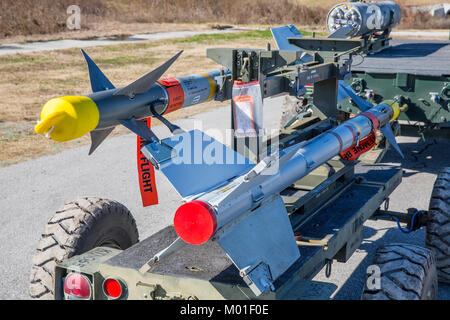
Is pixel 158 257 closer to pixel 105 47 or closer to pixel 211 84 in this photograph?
pixel 211 84

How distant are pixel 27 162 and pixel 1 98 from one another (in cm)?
580

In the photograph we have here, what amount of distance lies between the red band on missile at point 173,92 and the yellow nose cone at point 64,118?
3.31ft

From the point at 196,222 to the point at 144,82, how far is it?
Answer: 119 cm

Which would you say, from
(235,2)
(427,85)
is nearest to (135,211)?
(427,85)

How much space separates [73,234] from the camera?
425 centimetres

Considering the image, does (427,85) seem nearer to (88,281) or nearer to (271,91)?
(271,91)

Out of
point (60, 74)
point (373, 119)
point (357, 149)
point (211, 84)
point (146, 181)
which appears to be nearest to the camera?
point (146, 181)

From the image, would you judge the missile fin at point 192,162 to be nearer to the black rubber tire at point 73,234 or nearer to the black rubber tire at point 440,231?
the black rubber tire at point 73,234

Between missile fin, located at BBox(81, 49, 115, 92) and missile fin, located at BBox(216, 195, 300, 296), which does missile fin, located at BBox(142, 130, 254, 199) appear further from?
missile fin, located at BBox(81, 49, 115, 92)

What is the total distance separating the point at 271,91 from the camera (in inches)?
182

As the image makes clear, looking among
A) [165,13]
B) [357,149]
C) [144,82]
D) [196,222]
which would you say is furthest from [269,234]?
[165,13]

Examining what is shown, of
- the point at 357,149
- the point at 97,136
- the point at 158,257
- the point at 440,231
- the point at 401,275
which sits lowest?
the point at 440,231

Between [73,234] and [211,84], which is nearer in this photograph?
[73,234]

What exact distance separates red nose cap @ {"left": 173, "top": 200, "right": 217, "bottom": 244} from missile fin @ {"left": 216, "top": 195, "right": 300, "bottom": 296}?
188 millimetres
